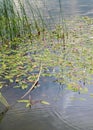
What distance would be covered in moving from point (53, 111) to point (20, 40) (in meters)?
2.71

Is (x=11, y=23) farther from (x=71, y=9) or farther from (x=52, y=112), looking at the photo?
(x=71, y=9)

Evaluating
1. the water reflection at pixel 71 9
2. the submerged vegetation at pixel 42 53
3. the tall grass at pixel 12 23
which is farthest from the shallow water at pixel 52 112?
the water reflection at pixel 71 9

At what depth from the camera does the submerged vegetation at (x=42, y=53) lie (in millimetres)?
3957

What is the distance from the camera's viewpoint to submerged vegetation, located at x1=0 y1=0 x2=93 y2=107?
396cm

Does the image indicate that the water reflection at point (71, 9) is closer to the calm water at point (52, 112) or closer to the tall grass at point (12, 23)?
the tall grass at point (12, 23)

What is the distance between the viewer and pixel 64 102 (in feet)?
10.9

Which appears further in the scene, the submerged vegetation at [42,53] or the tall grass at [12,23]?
the tall grass at [12,23]

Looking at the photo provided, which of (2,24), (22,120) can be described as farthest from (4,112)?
(2,24)

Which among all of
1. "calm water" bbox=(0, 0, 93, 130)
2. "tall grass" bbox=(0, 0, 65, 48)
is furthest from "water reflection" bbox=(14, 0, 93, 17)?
"calm water" bbox=(0, 0, 93, 130)

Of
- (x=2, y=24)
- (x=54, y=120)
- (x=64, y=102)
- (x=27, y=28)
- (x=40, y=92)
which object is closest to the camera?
(x=54, y=120)

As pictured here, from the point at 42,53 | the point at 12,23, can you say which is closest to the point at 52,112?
the point at 42,53

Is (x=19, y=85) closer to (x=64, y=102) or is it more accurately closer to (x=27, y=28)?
(x=64, y=102)

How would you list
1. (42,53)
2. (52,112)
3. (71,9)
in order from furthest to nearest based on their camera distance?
(71,9)
(42,53)
(52,112)

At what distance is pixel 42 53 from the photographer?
4961mm
